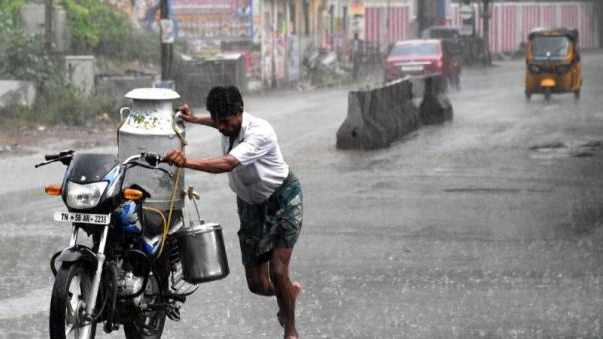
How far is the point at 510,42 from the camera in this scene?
257 feet

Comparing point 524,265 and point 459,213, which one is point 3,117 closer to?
point 459,213

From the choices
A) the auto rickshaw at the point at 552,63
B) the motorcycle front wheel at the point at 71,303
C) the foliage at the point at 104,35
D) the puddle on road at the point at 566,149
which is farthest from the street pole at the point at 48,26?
the motorcycle front wheel at the point at 71,303

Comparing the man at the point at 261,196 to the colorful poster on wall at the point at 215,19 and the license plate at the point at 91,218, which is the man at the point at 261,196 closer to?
the license plate at the point at 91,218

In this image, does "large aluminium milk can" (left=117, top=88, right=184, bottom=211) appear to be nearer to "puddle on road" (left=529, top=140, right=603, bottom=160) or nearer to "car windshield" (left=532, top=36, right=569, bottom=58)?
"puddle on road" (left=529, top=140, right=603, bottom=160)

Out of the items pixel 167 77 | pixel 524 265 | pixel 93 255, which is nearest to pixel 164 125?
pixel 524 265

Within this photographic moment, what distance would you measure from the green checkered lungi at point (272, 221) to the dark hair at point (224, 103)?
596mm

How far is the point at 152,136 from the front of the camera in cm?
1218

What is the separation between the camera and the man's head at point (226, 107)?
7.45m

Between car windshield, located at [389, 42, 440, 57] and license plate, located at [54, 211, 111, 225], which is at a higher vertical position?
car windshield, located at [389, 42, 440, 57]

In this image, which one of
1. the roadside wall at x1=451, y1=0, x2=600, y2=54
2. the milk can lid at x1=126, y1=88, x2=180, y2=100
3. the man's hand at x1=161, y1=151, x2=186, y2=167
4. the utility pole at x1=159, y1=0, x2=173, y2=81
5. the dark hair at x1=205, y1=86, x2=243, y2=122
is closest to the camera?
the man's hand at x1=161, y1=151, x2=186, y2=167

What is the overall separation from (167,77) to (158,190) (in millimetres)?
18636

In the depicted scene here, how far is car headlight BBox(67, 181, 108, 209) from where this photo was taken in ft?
22.3

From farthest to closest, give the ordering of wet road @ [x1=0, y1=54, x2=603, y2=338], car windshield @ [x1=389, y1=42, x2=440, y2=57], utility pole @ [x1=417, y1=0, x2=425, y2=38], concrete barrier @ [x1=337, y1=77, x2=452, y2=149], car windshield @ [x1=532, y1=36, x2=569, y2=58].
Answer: utility pole @ [x1=417, y1=0, x2=425, y2=38]
car windshield @ [x1=389, y1=42, x2=440, y2=57]
car windshield @ [x1=532, y1=36, x2=569, y2=58]
concrete barrier @ [x1=337, y1=77, x2=452, y2=149]
wet road @ [x1=0, y1=54, x2=603, y2=338]

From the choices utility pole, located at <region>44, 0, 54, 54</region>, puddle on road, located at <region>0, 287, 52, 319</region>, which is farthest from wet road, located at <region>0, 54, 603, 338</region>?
utility pole, located at <region>44, 0, 54, 54</region>
